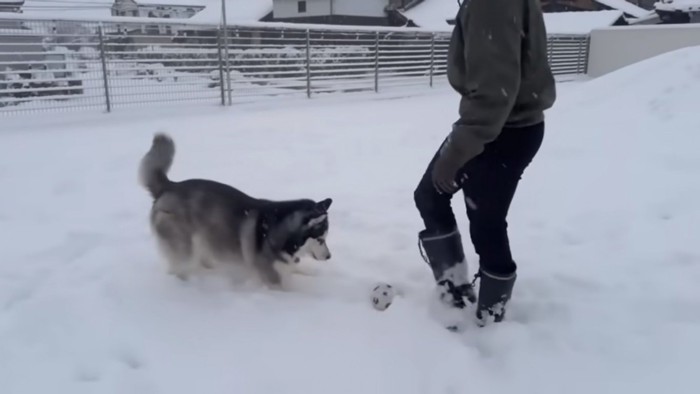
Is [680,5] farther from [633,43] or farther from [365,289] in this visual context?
[365,289]

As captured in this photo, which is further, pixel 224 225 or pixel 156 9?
pixel 156 9

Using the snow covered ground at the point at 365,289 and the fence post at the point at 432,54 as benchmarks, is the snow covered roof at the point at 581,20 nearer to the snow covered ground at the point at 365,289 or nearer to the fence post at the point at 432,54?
the fence post at the point at 432,54

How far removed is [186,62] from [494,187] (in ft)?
28.5

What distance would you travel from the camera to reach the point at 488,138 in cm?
181

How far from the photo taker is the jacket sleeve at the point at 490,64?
172 centimetres

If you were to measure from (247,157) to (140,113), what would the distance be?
11.5 ft

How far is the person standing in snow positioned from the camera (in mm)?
1734

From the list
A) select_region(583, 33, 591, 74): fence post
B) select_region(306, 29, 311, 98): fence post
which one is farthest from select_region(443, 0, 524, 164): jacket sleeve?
select_region(583, 33, 591, 74): fence post

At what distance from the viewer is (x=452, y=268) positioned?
238 centimetres

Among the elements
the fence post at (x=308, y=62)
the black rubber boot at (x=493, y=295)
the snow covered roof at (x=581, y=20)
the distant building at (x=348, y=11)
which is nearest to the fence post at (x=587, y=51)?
the snow covered roof at (x=581, y=20)

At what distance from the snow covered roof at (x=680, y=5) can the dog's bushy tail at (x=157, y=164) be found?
78.7 feet

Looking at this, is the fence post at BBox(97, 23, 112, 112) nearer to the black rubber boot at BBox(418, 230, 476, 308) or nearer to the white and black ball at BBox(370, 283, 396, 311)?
the white and black ball at BBox(370, 283, 396, 311)

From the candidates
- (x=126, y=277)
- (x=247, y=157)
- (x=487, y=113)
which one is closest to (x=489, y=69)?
(x=487, y=113)

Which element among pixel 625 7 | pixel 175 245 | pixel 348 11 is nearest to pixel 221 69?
pixel 175 245
